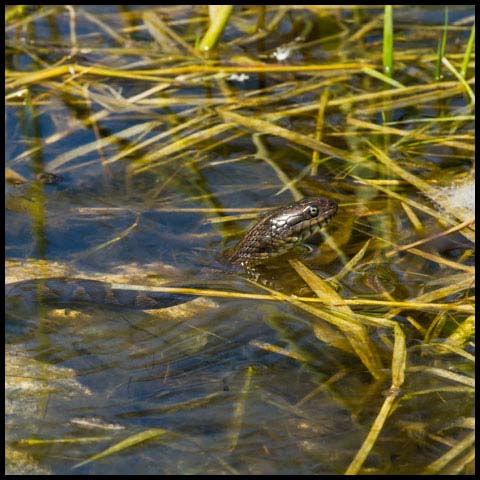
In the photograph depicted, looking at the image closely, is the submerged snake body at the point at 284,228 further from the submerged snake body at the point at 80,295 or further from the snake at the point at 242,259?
the submerged snake body at the point at 80,295

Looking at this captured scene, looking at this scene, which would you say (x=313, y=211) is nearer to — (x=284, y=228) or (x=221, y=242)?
(x=284, y=228)

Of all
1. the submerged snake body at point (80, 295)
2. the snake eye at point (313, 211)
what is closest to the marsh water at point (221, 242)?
the submerged snake body at point (80, 295)

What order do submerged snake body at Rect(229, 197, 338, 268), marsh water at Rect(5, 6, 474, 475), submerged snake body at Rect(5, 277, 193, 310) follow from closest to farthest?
marsh water at Rect(5, 6, 474, 475)
submerged snake body at Rect(5, 277, 193, 310)
submerged snake body at Rect(229, 197, 338, 268)

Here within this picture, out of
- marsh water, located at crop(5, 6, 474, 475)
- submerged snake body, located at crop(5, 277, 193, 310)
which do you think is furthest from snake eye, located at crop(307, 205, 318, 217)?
submerged snake body, located at crop(5, 277, 193, 310)

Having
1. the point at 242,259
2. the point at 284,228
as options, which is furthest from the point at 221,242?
the point at 284,228

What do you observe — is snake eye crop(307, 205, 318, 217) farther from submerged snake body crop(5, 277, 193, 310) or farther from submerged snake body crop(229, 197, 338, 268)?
submerged snake body crop(5, 277, 193, 310)
